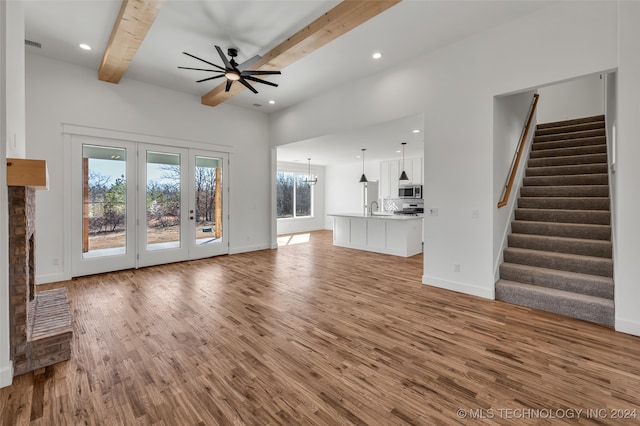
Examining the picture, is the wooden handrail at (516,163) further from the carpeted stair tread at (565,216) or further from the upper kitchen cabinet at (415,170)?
the upper kitchen cabinet at (415,170)

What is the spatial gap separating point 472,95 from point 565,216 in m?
2.36

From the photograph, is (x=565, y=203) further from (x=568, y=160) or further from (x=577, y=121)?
(x=577, y=121)

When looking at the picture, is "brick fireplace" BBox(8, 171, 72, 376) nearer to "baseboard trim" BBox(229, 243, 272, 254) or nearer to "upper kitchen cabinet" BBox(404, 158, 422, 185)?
"baseboard trim" BBox(229, 243, 272, 254)

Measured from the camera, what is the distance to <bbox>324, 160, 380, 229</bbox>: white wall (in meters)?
11.2

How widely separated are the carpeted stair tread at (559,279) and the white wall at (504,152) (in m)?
0.21

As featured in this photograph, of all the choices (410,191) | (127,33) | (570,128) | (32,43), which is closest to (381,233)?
(410,191)

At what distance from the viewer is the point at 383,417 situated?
5.78 ft

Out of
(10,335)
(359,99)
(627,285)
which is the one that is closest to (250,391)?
(10,335)

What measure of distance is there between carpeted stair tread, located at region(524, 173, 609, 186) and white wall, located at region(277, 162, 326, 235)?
26.0ft

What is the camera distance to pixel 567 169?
16.2ft

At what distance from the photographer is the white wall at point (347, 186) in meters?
11.2

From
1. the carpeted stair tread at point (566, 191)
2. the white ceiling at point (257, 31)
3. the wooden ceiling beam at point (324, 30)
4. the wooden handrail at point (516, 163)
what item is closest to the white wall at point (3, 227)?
the white ceiling at point (257, 31)

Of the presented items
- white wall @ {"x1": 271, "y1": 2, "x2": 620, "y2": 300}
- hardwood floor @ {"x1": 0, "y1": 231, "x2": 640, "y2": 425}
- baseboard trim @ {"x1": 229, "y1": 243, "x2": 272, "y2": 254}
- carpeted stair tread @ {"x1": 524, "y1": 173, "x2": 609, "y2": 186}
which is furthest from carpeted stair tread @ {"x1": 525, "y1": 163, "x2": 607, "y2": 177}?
baseboard trim @ {"x1": 229, "y1": 243, "x2": 272, "y2": 254}

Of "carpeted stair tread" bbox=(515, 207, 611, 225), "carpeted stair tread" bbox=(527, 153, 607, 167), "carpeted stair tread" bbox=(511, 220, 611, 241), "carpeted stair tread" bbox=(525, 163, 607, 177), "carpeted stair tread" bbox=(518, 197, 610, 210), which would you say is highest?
"carpeted stair tread" bbox=(527, 153, 607, 167)
